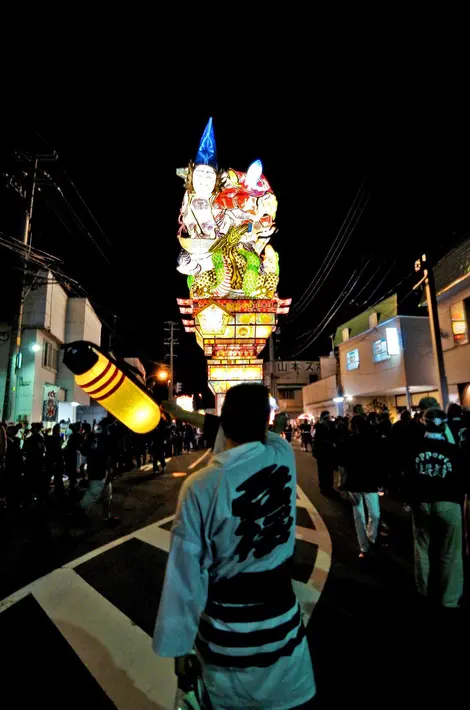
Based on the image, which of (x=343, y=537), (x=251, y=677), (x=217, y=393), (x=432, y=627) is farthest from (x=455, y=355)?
(x=251, y=677)

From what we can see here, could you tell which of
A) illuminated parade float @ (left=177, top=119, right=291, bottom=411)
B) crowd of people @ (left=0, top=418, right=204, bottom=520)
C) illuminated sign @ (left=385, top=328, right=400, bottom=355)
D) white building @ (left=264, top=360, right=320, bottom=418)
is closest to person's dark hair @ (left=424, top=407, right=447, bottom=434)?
crowd of people @ (left=0, top=418, right=204, bottom=520)

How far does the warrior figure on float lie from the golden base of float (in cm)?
43

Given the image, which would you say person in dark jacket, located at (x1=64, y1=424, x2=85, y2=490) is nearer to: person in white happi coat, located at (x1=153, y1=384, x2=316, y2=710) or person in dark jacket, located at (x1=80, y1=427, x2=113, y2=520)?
person in dark jacket, located at (x1=80, y1=427, x2=113, y2=520)

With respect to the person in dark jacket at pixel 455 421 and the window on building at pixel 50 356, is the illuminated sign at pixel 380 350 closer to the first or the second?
the person in dark jacket at pixel 455 421

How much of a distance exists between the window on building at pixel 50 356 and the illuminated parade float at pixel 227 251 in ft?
32.0

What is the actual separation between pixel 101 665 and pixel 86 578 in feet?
6.71

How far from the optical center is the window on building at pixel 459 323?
1773 cm

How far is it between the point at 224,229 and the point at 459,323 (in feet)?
41.1

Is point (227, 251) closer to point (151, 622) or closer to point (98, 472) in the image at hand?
point (98, 472)

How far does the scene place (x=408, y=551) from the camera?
222 inches

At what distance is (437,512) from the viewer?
3996 mm

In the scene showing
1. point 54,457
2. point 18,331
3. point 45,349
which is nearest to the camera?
point 54,457

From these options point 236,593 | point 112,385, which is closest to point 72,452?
point 112,385

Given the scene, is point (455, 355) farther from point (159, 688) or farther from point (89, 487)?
point (159, 688)
